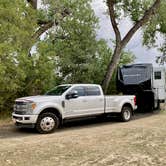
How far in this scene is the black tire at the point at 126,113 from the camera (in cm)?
1880

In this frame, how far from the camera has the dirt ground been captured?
10.1m

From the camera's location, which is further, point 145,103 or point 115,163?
point 145,103

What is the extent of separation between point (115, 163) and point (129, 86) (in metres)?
14.1

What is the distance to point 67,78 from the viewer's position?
26.0 meters

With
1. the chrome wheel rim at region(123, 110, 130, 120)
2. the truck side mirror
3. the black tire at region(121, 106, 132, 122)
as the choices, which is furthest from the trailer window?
the truck side mirror

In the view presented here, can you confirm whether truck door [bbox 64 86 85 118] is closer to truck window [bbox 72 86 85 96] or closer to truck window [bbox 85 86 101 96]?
truck window [bbox 72 86 85 96]

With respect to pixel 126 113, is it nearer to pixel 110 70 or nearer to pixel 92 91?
pixel 92 91

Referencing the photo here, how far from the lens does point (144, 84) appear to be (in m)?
23.3

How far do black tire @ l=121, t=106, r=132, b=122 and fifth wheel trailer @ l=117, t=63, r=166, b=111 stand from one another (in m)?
4.23

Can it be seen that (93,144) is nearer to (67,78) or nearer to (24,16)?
(24,16)

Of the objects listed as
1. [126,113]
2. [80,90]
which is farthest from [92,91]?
[126,113]

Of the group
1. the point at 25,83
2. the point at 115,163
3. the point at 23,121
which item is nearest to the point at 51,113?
the point at 23,121

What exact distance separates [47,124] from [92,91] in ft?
10.5

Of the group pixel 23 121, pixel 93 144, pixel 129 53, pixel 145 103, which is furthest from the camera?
pixel 129 53
